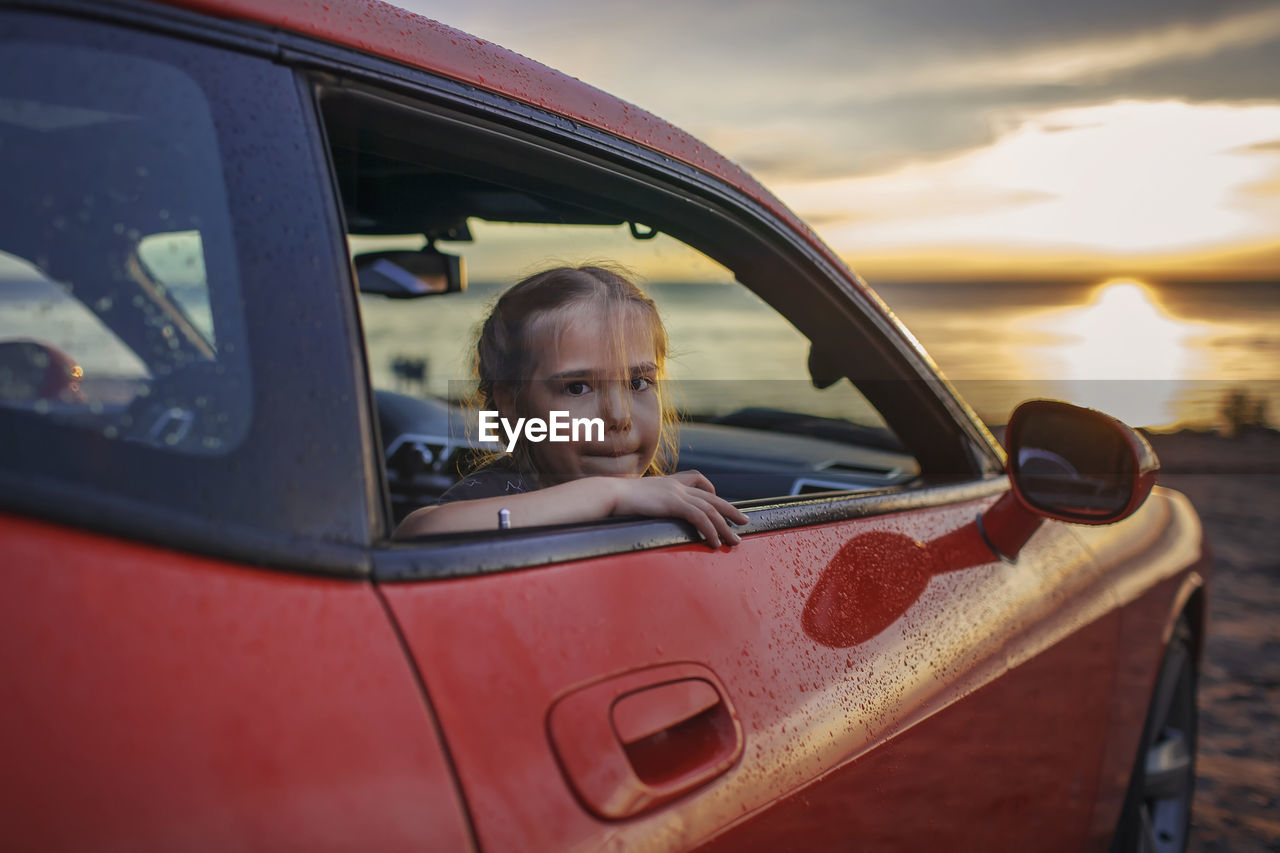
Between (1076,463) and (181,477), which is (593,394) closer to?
(181,477)

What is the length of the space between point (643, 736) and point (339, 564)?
372 mm

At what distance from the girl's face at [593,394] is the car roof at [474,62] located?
12.6 inches

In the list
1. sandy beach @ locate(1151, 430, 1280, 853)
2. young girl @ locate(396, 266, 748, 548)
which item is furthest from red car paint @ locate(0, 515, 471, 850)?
sandy beach @ locate(1151, 430, 1280, 853)

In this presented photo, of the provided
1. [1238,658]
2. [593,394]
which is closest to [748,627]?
[593,394]

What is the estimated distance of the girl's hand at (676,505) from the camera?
3.98ft

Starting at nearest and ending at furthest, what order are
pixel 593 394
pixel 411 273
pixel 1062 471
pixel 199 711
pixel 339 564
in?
pixel 199 711 < pixel 339 564 < pixel 593 394 < pixel 1062 471 < pixel 411 273

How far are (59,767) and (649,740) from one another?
549 mm

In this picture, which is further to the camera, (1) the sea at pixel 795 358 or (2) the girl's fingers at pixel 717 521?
(1) the sea at pixel 795 358

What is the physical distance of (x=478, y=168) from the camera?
1329 millimetres

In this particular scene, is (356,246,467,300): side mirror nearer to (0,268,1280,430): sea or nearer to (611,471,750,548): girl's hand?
(0,268,1280,430): sea

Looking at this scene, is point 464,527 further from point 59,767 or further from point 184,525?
point 59,767

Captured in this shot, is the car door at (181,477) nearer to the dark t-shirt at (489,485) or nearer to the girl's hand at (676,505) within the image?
the girl's hand at (676,505)

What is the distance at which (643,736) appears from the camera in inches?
38.6

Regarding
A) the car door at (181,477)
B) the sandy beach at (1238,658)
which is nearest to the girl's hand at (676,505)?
the car door at (181,477)
